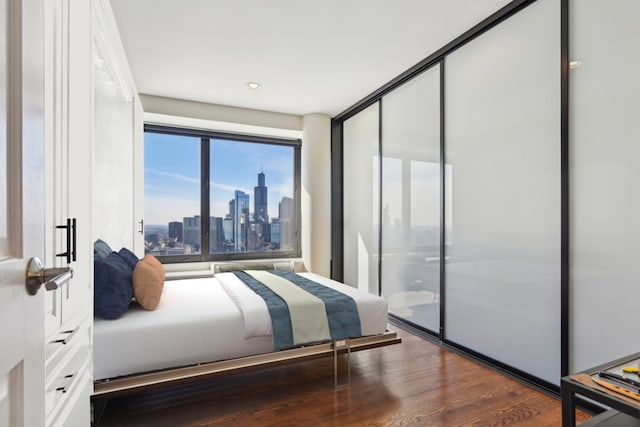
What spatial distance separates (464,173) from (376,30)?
138cm

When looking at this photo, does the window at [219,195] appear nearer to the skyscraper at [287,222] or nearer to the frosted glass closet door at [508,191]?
the skyscraper at [287,222]

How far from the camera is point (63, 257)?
1.29m

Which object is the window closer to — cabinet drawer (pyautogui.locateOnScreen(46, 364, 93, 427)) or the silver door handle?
cabinet drawer (pyautogui.locateOnScreen(46, 364, 93, 427))

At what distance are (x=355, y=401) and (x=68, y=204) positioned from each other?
6.24ft

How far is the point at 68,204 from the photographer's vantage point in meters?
1.35

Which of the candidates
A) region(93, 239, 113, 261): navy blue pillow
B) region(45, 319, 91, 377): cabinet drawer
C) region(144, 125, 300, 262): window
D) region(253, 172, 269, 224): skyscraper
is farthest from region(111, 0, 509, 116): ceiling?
region(45, 319, 91, 377): cabinet drawer

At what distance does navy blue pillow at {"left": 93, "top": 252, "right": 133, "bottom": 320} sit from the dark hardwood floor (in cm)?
58

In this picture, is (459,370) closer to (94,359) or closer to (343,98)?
(94,359)

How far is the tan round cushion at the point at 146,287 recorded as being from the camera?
2.27m

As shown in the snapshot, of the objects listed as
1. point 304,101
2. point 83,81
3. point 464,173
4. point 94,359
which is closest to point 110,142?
point 83,81

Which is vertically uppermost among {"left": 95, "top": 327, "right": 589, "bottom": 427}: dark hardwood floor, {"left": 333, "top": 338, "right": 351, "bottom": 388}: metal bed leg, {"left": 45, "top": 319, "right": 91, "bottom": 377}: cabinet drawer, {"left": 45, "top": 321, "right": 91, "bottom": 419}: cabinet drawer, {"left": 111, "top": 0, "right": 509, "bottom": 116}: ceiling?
{"left": 111, "top": 0, "right": 509, "bottom": 116}: ceiling

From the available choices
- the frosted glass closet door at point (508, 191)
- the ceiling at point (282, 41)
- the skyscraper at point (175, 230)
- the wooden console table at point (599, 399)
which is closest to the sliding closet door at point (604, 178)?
the frosted glass closet door at point (508, 191)

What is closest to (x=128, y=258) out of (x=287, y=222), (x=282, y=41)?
(x=282, y=41)

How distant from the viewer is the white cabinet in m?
1.16
